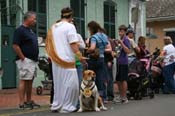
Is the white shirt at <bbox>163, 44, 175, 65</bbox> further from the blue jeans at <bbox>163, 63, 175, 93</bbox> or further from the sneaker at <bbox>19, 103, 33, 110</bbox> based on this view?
the sneaker at <bbox>19, 103, 33, 110</bbox>

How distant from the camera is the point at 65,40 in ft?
35.4

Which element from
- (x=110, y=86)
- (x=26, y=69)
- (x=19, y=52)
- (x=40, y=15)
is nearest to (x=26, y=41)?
(x=19, y=52)

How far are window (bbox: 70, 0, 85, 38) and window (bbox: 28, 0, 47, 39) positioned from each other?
201cm

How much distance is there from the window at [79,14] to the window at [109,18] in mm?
2381

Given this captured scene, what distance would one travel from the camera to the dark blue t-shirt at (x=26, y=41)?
37.3ft

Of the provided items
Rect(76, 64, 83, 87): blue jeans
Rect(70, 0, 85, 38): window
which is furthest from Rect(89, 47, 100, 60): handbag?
Rect(70, 0, 85, 38): window

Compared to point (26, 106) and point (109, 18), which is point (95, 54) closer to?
point (26, 106)

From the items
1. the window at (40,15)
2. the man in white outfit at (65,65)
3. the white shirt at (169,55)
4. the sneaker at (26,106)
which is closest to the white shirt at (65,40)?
the man in white outfit at (65,65)

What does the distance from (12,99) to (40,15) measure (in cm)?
596

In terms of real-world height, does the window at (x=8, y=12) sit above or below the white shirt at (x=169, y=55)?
above

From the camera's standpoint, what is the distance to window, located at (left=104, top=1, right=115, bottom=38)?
977 inches

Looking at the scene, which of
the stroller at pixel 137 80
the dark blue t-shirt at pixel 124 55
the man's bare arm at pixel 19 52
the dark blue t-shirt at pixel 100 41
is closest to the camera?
the man's bare arm at pixel 19 52

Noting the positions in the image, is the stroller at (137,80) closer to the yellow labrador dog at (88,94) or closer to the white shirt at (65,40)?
the yellow labrador dog at (88,94)

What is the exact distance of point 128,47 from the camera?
1322cm
